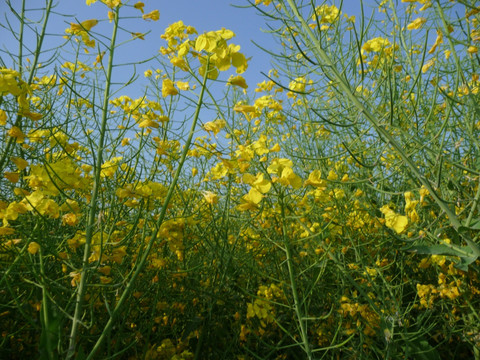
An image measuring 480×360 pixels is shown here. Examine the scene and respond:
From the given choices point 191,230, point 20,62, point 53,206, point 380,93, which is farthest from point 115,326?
point 380,93

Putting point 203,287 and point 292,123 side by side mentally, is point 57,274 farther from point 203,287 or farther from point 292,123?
point 292,123

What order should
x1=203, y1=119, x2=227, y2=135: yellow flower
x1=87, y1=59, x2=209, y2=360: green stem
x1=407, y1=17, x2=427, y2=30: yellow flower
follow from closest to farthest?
x1=87, y1=59, x2=209, y2=360: green stem
x1=203, y1=119, x2=227, y2=135: yellow flower
x1=407, y1=17, x2=427, y2=30: yellow flower

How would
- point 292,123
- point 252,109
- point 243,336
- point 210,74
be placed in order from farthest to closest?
point 292,123, point 243,336, point 252,109, point 210,74

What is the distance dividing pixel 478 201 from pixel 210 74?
114 cm

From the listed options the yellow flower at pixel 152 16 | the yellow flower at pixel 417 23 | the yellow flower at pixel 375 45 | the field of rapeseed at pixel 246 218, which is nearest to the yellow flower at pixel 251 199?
the field of rapeseed at pixel 246 218

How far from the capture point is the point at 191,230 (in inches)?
93.7

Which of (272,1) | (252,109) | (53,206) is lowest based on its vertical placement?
(53,206)

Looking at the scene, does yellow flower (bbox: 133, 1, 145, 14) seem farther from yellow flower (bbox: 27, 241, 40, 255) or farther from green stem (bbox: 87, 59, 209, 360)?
yellow flower (bbox: 27, 241, 40, 255)

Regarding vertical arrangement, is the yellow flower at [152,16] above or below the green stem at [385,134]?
above

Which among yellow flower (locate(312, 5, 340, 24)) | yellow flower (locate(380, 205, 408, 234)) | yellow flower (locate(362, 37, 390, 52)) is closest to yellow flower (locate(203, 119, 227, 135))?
yellow flower (locate(380, 205, 408, 234))

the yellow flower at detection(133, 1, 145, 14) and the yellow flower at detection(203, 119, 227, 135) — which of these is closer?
the yellow flower at detection(203, 119, 227, 135)

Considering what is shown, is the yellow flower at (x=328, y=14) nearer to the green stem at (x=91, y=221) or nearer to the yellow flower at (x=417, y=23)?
the yellow flower at (x=417, y=23)

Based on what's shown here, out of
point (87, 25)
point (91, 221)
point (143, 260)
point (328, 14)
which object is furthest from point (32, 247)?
point (328, 14)

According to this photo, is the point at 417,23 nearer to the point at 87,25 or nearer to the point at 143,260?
the point at 87,25
